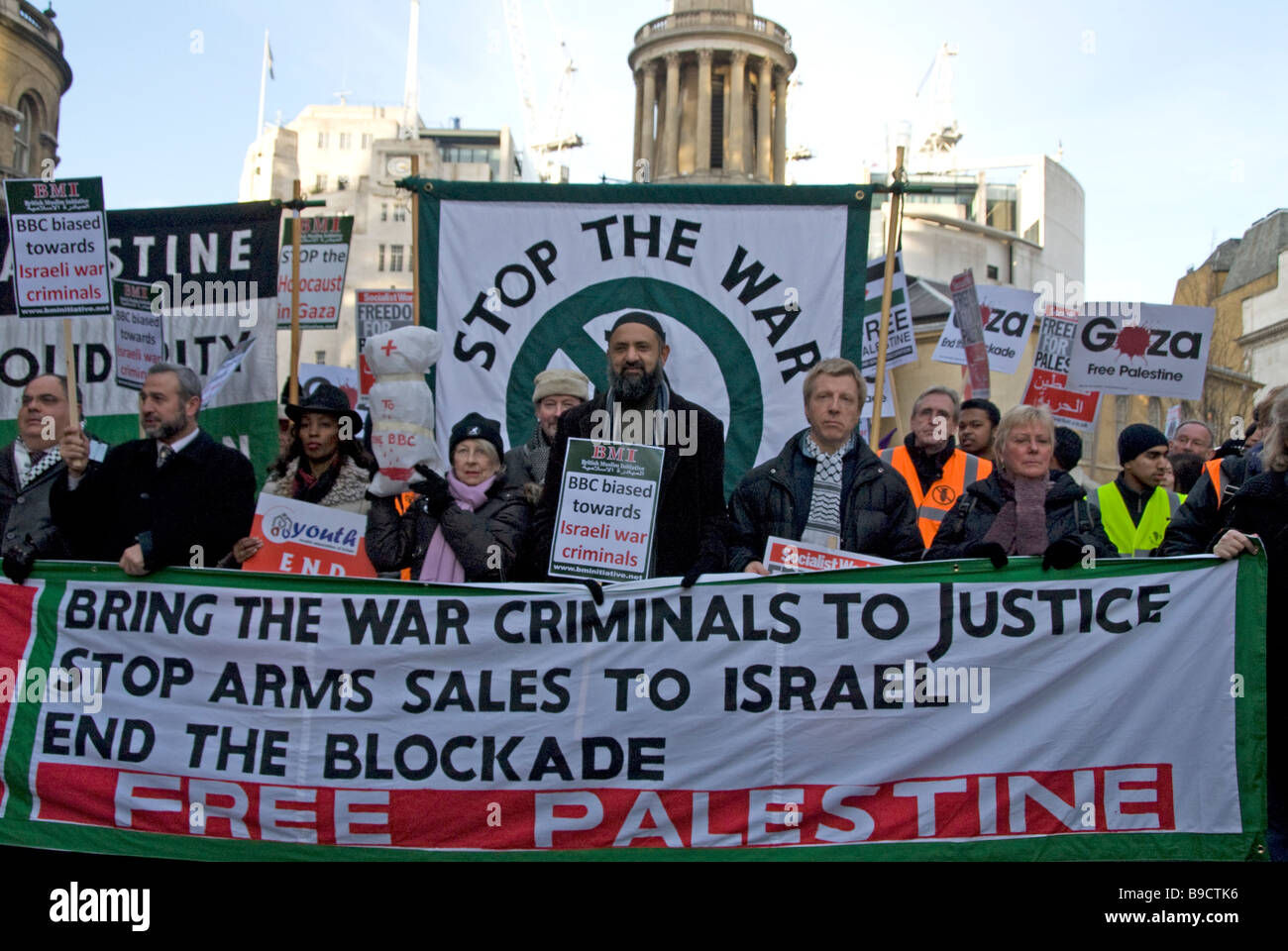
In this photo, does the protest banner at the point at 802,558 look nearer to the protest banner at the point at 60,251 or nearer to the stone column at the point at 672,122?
the protest banner at the point at 60,251

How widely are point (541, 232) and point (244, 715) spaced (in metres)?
→ 3.61

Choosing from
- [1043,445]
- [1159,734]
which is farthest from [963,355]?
[1159,734]

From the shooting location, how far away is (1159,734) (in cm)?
462

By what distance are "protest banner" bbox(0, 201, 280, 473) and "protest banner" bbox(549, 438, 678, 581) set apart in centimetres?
335

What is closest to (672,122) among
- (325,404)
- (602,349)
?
(602,349)

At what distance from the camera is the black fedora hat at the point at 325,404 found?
648 centimetres

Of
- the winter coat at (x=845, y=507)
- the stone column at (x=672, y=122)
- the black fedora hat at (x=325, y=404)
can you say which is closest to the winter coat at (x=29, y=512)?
the black fedora hat at (x=325, y=404)

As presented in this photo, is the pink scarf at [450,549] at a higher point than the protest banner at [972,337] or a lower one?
lower

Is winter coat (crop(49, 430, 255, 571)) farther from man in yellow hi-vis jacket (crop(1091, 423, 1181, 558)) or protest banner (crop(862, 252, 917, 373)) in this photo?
protest banner (crop(862, 252, 917, 373))

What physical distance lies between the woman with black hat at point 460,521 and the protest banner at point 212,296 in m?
2.34

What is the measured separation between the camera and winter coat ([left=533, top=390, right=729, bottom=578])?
17.7ft

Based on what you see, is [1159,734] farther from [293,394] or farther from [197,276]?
[197,276]

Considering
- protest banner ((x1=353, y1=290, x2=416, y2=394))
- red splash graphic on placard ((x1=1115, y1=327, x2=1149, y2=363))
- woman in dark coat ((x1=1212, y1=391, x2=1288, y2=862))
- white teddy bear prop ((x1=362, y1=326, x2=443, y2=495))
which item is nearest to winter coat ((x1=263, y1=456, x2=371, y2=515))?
white teddy bear prop ((x1=362, y1=326, x2=443, y2=495))

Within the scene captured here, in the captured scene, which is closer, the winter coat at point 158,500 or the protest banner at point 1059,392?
the winter coat at point 158,500
